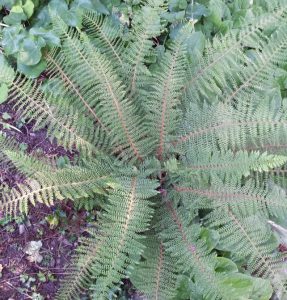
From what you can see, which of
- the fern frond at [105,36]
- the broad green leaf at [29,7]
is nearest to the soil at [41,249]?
the fern frond at [105,36]

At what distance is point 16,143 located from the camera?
2684mm

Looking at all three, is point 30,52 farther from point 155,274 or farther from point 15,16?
point 155,274

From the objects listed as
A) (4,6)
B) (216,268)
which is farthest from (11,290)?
(4,6)

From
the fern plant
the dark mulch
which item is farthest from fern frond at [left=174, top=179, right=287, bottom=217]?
the dark mulch

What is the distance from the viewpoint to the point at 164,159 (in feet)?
8.62

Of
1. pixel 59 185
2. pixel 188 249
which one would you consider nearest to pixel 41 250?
pixel 59 185

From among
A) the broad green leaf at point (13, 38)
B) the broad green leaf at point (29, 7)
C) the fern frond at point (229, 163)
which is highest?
the broad green leaf at point (29, 7)

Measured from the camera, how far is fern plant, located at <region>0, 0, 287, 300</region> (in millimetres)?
2236

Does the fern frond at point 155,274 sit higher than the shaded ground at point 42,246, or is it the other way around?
the fern frond at point 155,274

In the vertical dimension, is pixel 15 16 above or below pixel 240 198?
above

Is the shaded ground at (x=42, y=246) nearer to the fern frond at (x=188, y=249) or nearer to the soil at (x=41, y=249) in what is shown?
the soil at (x=41, y=249)

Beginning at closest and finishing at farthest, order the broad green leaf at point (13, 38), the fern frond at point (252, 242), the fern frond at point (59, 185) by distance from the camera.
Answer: the fern frond at point (59, 185), the fern frond at point (252, 242), the broad green leaf at point (13, 38)

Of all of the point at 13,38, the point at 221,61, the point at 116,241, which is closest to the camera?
the point at 116,241

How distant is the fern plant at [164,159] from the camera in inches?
88.0
